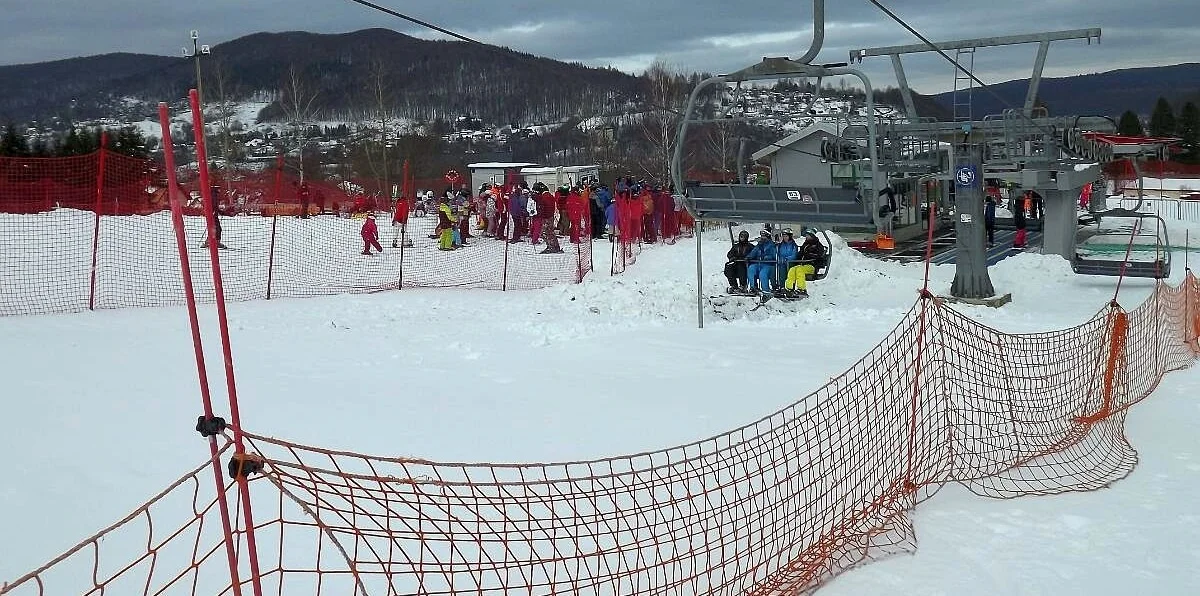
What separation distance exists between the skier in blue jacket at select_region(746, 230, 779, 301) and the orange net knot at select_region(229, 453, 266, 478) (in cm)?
1126

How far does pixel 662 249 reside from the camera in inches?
802

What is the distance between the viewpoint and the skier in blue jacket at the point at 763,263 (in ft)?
45.4

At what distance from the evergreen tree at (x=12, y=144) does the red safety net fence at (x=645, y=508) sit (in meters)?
27.6

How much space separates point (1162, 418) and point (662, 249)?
1297cm

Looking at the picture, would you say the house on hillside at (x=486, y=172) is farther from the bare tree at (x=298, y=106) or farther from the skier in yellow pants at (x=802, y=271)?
the skier in yellow pants at (x=802, y=271)

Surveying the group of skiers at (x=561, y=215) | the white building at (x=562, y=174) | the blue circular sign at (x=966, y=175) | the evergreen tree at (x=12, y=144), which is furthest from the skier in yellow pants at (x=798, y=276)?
the white building at (x=562, y=174)

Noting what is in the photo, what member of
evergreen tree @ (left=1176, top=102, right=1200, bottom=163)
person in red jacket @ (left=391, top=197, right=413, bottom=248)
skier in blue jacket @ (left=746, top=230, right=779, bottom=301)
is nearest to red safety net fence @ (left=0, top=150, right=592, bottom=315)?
person in red jacket @ (left=391, top=197, right=413, bottom=248)

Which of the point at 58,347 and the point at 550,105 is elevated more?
the point at 550,105

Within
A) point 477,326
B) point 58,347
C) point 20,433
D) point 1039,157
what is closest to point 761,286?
point 477,326

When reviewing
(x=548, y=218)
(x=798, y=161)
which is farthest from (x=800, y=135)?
(x=548, y=218)

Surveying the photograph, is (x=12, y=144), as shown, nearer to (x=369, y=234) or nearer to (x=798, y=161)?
(x=369, y=234)

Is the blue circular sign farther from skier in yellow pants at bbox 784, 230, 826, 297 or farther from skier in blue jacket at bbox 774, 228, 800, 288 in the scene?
skier in blue jacket at bbox 774, 228, 800, 288

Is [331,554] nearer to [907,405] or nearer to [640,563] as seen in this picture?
[640,563]

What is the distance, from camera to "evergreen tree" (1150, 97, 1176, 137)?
64.0m
